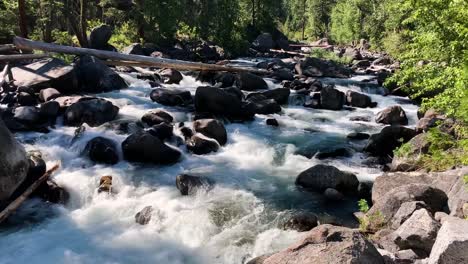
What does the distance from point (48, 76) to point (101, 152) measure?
8.33 meters

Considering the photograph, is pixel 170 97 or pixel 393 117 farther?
pixel 170 97

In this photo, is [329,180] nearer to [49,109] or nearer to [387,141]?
[387,141]

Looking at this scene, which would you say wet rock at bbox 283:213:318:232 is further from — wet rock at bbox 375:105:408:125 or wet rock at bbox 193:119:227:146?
wet rock at bbox 375:105:408:125

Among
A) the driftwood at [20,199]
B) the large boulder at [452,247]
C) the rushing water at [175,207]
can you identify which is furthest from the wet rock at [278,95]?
the large boulder at [452,247]

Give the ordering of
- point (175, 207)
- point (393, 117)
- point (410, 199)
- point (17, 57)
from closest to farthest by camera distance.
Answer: point (410, 199) → point (175, 207) → point (17, 57) → point (393, 117)

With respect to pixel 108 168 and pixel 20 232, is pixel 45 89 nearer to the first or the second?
pixel 108 168

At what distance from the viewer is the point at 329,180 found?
12.7m

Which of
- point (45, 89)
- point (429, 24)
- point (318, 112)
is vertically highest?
point (429, 24)

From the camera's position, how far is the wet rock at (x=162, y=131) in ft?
52.9

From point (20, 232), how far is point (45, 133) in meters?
6.60

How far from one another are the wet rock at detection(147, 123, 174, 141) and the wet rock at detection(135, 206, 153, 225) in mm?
5366

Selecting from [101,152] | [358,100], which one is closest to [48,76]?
[101,152]

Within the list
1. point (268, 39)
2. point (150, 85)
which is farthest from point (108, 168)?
point (268, 39)

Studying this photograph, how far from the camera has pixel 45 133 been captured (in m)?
16.0
